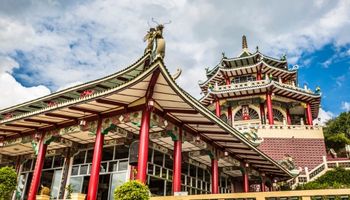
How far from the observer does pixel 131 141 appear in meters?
13.5

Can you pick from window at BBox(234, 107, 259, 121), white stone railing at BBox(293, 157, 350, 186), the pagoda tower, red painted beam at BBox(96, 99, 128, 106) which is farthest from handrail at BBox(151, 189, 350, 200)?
window at BBox(234, 107, 259, 121)

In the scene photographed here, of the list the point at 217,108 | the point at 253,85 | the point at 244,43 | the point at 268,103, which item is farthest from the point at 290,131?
the point at 244,43

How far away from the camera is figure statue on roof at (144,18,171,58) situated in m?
9.95

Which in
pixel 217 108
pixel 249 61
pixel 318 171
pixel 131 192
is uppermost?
pixel 249 61

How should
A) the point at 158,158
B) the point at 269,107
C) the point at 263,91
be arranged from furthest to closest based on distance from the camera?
the point at 263,91, the point at 269,107, the point at 158,158

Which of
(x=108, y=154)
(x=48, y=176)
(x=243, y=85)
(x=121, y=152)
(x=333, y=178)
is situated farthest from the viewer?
(x=243, y=85)

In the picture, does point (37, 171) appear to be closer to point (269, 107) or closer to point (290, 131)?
point (290, 131)

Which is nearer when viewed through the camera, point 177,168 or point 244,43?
point 177,168

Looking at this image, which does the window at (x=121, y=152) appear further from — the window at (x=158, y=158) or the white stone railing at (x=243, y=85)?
the white stone railing at (x=243, y=85)

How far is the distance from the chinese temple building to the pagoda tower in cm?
146

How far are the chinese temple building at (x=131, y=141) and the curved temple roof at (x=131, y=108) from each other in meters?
0.03

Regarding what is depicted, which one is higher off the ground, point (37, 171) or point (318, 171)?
point (318, 171)

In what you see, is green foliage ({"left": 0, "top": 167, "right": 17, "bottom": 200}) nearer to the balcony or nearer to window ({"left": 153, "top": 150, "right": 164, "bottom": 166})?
window ({"left": 153, "top": 150, "right": 164, "bottom": 166})

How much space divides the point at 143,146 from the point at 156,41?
3.61m
